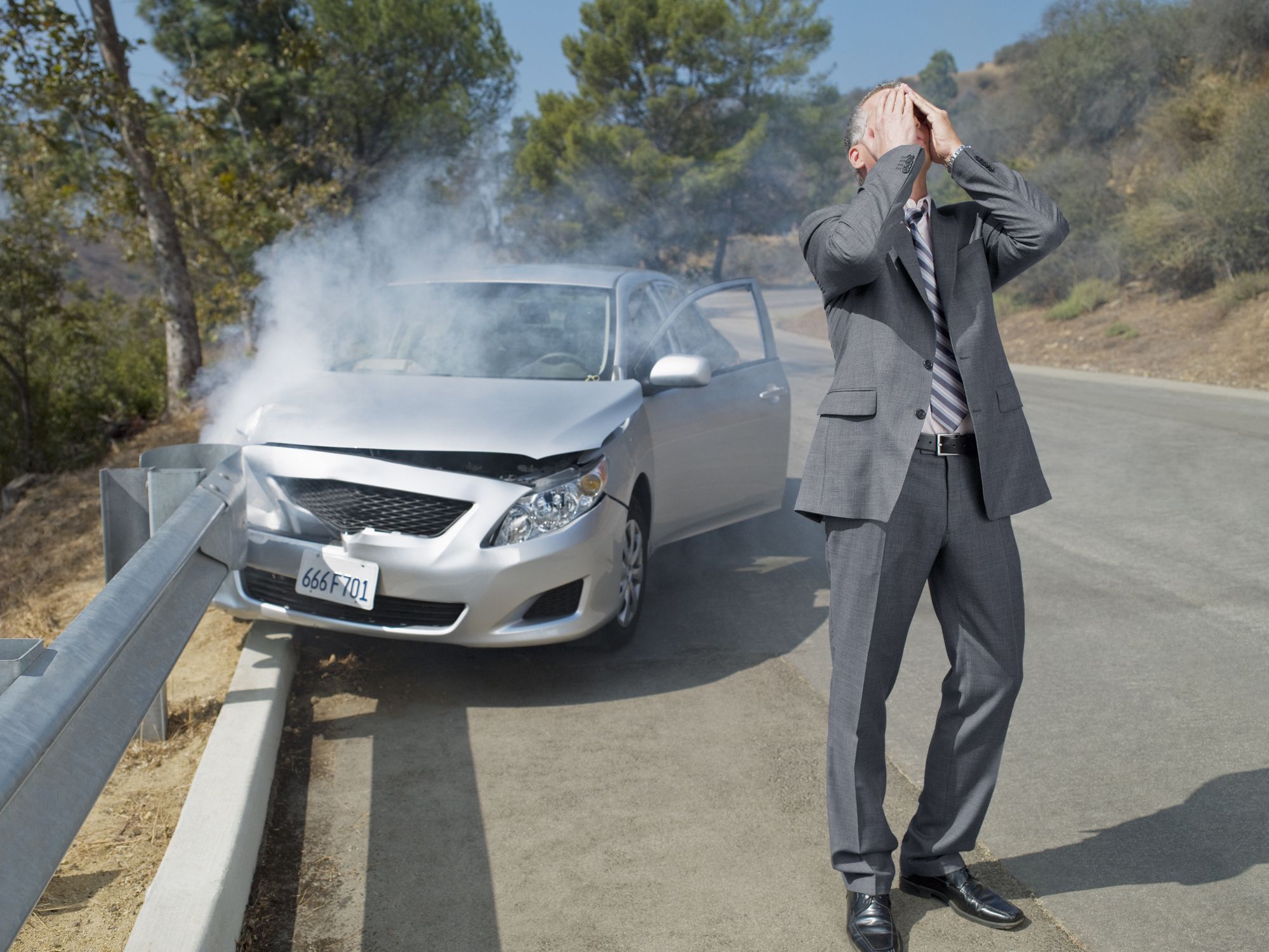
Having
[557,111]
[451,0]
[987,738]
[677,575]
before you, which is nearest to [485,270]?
[677,575]

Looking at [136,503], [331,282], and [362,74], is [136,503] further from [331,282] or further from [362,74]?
[362,74]

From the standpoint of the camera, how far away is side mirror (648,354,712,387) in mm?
5051

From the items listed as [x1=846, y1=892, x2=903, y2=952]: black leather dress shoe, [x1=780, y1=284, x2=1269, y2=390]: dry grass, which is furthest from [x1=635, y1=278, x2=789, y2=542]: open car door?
[x1=780, y1=284, x2=1269, y2=390]: dry grass

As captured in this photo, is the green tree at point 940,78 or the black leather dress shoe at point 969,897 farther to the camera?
the green tree at point 940,78

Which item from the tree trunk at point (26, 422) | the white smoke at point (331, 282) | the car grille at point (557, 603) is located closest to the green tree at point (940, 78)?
the white smoke at point (331, 282)

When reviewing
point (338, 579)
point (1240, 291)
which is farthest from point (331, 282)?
point (1240, 291)

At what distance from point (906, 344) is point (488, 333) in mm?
3276

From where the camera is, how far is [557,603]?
4.39 m

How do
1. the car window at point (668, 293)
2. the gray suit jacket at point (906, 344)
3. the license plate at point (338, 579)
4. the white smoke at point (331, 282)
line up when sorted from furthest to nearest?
the car window at point (668, 293)
the white smoke at point (331, 282)
the license plate at point (338, 579)
the gray suit jacket at point (906, 344)

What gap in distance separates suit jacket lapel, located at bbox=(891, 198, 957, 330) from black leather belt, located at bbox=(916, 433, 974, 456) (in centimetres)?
26

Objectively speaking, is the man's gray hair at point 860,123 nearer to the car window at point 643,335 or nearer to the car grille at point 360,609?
the car grille at point 360,609

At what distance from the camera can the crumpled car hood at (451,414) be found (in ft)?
14.2

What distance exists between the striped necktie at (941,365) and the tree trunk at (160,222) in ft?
32.7

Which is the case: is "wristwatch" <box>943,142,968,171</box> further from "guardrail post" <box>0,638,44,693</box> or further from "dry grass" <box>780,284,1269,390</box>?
"dry grass" <box>780,284,1269,390</box>
